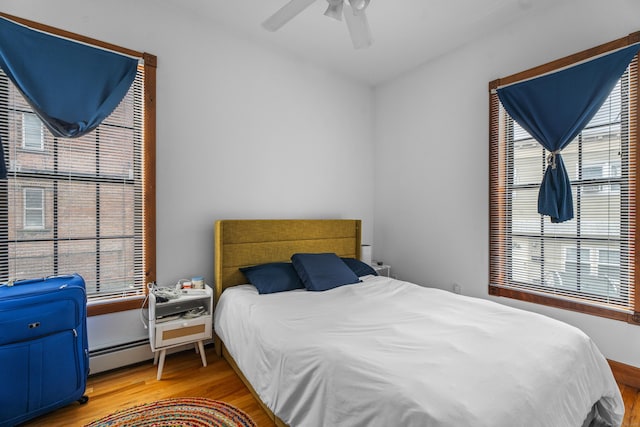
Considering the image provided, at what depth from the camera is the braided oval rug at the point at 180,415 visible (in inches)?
70.7

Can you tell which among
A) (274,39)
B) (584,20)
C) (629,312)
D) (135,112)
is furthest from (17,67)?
(629,312)

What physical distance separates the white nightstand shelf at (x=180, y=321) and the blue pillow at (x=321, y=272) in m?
0.81

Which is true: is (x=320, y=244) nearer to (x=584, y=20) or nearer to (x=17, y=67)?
(x=17, y=67)

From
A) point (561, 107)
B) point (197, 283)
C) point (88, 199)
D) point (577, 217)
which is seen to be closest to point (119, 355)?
point (197, 283)

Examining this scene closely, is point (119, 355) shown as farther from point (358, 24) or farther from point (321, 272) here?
point (358, 24)

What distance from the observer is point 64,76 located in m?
2.12

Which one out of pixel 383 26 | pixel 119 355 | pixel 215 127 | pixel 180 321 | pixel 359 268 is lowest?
pixel 119 355

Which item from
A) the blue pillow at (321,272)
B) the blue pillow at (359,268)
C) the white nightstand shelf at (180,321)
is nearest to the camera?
the white nightstand shelf at (180,321)

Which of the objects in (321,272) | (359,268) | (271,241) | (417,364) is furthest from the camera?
(359,268)

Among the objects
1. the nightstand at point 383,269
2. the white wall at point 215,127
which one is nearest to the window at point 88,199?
the white wall at point 215,127

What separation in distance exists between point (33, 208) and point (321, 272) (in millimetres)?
2199

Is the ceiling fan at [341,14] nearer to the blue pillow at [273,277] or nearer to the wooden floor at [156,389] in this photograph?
the blue pillow at [273,277]

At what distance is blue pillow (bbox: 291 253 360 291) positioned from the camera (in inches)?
106

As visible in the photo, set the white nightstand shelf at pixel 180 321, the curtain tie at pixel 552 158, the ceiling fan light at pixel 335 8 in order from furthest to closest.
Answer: the curtain tie at pixel 552 158 < the white nightstand shelf at pixel 180 321 < the ceiling fan light at pixel 335 8
